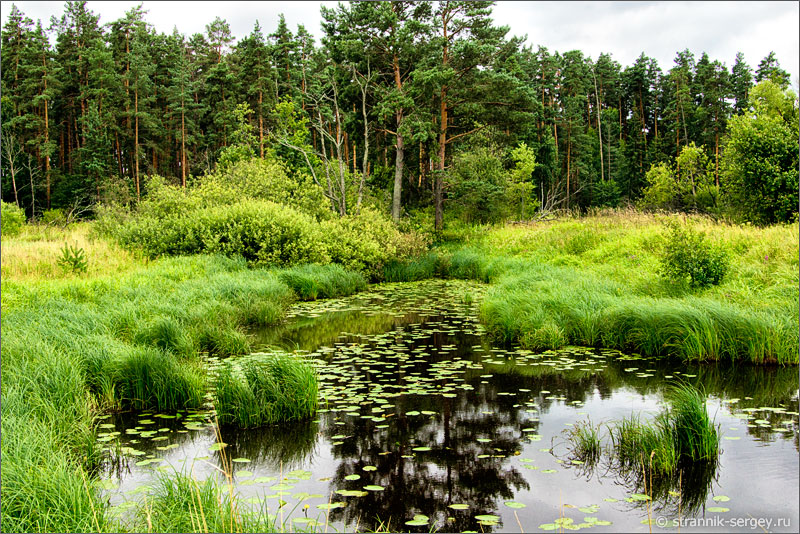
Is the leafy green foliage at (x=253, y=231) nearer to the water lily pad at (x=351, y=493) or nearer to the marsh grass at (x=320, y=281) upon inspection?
the marsh grass at (x=320, y=281)

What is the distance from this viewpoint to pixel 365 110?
26.1 m

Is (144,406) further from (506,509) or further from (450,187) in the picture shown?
(450,187)

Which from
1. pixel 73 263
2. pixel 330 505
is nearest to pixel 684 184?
pixel 73 263

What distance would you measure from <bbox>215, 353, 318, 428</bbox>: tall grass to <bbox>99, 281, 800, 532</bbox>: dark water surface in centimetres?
20

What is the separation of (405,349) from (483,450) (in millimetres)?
4284

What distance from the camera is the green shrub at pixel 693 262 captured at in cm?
1070

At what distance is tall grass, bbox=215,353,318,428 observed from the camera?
611 cm

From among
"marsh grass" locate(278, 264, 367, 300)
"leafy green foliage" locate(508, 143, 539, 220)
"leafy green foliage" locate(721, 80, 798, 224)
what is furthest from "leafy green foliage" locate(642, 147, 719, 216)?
"marsh grass" locate(278, 264, 367, 300)

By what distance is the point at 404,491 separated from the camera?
177 inches

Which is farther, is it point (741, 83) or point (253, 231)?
point (741, 83)

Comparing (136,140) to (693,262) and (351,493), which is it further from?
(351,493)

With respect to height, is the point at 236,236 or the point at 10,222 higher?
the point at 10,222

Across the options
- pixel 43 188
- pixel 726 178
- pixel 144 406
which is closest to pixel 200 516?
pixel 144 406

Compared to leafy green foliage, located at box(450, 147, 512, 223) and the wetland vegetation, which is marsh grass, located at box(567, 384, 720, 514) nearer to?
the wetland vegetation
